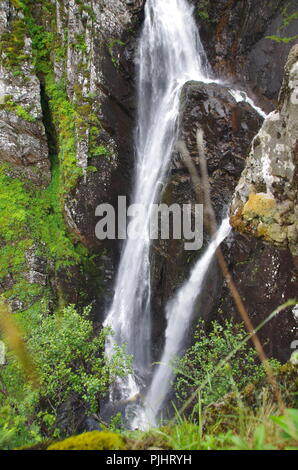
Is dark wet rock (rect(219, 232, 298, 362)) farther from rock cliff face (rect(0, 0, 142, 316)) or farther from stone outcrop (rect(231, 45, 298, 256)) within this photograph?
rock cliff face (rect(0, 0, 142, 316))

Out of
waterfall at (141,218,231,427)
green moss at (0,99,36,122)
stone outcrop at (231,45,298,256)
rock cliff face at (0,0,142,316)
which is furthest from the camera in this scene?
green moss at (0,99,36,122)

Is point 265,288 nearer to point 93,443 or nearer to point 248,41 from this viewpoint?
point 93,443

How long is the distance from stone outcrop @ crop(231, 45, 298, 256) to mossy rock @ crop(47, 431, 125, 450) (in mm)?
3229

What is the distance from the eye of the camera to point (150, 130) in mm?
13820

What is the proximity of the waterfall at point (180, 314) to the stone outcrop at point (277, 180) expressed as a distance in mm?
5483

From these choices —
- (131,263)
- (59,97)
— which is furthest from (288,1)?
(131,263)

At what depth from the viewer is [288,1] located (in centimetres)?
1384

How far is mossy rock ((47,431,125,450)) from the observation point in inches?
73.7

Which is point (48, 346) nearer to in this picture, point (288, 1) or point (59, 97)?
point (59, 97)

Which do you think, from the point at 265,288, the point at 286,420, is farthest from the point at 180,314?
the point at 286,420

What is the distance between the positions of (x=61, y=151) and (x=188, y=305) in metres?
8.90

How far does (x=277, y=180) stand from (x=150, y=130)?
10.4 metres

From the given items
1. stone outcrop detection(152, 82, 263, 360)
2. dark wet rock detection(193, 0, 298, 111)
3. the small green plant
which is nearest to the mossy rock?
the small green plant
